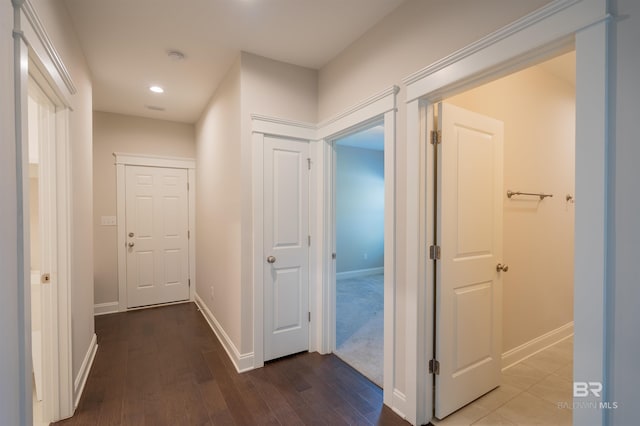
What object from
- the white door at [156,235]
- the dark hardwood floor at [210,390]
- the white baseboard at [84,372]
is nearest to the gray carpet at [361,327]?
the dark hardwood floor at [210,390]

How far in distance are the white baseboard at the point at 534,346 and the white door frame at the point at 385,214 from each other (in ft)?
4.05

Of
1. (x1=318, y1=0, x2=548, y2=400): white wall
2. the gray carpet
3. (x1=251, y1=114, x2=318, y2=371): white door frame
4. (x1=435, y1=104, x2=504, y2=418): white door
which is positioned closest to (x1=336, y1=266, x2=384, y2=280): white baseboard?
the gray carpet

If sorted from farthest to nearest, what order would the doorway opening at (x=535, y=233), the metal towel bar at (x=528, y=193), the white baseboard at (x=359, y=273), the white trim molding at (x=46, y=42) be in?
the white baseboard at (x=359, y=273) → the metal towel bar at (x=528, y=193) → the doorway opening at (x=535, y=233) → the white trim molding at (x=46, y=42)

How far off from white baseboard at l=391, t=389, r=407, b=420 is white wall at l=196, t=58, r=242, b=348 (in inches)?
54.5

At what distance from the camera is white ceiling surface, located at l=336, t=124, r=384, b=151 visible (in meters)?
5.21

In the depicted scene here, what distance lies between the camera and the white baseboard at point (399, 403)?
1.91 m

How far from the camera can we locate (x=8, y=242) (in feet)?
3.48

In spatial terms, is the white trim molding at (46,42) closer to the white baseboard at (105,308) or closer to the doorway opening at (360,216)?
the white baseboard at (105,308)

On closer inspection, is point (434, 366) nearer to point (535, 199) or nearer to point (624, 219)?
point (624, 219)

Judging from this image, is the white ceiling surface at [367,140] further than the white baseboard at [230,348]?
Yes

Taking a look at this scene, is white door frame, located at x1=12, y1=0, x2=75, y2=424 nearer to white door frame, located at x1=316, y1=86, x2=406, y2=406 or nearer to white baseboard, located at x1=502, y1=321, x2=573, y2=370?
white door frame, located at x1=316, y1=86, x2=406, y2=406

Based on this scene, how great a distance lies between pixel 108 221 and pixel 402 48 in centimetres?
428

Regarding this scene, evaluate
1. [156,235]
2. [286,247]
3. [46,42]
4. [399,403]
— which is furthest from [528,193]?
[156,235]

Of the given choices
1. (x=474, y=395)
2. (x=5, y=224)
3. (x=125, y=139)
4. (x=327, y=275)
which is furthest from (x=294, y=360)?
(x=125, y=139)
